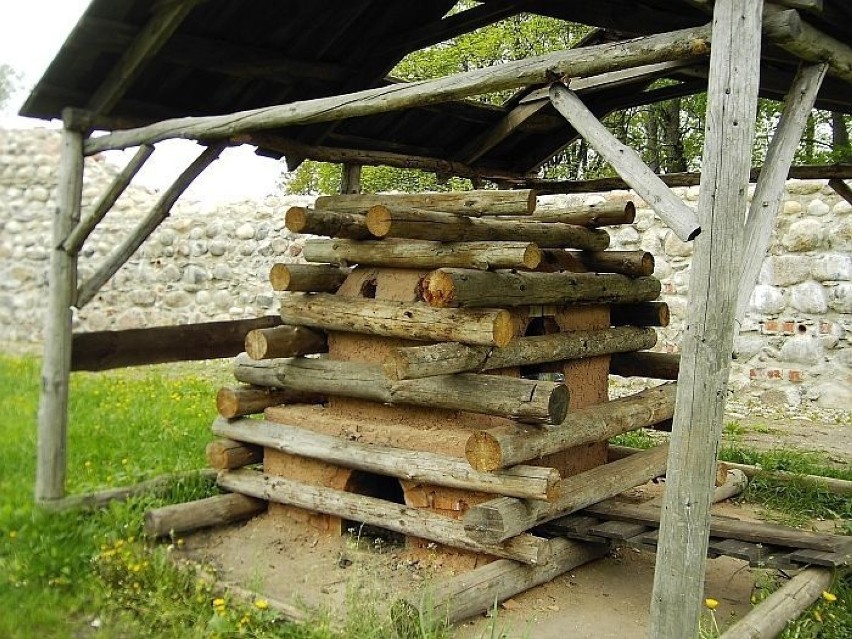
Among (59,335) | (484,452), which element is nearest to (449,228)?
(484,452)

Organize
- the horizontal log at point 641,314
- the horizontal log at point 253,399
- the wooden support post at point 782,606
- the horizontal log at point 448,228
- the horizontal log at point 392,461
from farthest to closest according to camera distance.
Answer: the horizontal log at point 641,314 < the horizontal log at point 253,399 < the horizontal log at point 448,228 < the horizontal log at point 392,461 < the wooden support post at point 782,606

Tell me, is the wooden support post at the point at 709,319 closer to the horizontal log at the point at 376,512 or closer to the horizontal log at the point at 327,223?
the horizontal log at the point at 376,512

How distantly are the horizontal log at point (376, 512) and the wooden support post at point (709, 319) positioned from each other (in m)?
1.27

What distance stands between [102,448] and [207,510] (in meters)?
1.98

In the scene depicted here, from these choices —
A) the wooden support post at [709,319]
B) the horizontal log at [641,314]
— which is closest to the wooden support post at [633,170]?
the wooden support post at [709,319]

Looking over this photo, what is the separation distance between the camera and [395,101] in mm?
4602

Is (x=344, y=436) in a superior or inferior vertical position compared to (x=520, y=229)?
inferior

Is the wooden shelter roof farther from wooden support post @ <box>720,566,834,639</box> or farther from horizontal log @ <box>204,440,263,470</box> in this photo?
wooden support post @ <box>720,566,834,639</box>

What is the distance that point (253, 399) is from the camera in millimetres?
6285

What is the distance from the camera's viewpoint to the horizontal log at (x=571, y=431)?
4695 mm

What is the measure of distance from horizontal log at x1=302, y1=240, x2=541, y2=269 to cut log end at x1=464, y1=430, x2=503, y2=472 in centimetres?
93

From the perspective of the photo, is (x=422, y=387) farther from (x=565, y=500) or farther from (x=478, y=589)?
(x=478, y=589)

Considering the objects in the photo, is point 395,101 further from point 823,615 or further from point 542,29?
point 542,29

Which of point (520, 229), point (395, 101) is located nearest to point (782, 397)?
point (520, 229)
